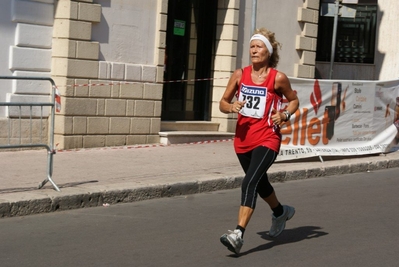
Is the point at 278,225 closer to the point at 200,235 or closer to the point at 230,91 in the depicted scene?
the point at 200,235

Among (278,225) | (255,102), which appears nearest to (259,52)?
(255,102)

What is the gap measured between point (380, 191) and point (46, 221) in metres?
4.98

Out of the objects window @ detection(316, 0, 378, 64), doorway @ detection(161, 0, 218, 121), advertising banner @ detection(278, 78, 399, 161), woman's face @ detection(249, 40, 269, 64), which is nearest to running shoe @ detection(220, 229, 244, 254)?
woman's face @ detection(249, 40, 269, 64)

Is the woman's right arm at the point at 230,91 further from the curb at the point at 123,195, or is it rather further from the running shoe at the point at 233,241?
the curb at the point at 123,195

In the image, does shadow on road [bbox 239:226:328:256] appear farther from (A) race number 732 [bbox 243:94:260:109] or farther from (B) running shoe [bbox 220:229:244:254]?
(A) race number 732 [bbox 243:94:260:109]

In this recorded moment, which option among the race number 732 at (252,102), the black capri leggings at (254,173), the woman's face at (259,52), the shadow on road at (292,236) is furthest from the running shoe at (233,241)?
the woman's face at (259,52)

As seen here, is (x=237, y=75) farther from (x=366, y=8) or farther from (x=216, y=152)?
(x=366, y=8)

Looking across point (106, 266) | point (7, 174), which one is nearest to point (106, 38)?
point (7, 174)

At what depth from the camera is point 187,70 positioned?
16.5 metres

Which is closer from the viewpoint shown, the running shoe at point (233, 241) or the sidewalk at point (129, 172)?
the running shoe at point (233, 241)

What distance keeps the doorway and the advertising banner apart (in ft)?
11.6

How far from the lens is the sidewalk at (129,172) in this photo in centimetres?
884

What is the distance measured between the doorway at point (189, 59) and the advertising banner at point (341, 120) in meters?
3.54

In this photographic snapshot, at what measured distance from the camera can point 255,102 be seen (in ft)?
22.6
